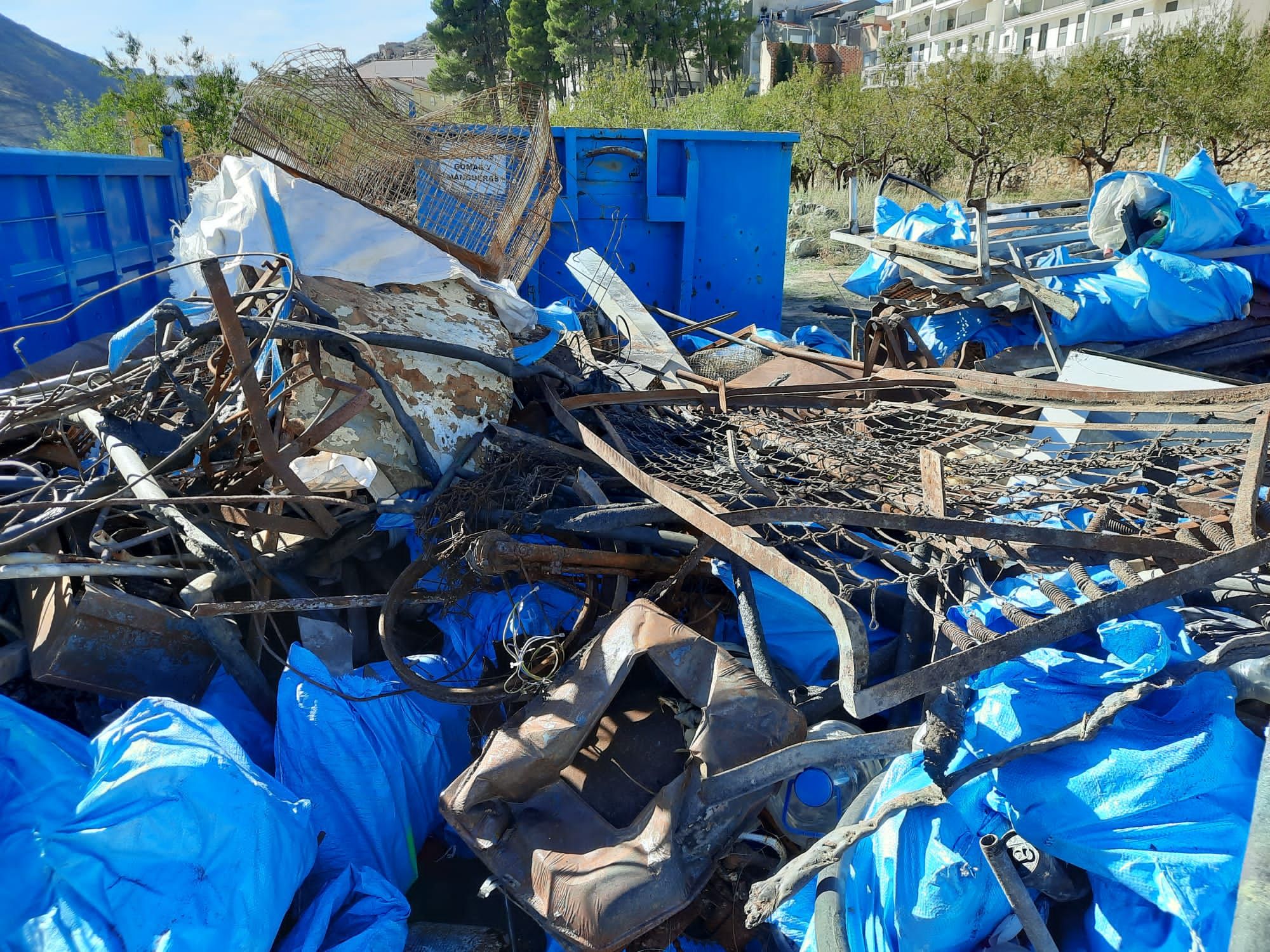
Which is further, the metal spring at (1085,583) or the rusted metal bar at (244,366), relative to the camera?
the rusted metal bar at (244,366)

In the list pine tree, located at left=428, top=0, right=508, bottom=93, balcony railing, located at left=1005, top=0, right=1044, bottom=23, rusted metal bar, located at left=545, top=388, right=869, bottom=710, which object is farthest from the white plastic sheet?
balcony railing, located at left=1005, top=0, right=1044, bottom=23

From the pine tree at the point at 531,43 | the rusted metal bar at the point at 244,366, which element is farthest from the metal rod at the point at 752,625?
the pine tree at the point at 531,43

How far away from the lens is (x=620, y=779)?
1806 mm

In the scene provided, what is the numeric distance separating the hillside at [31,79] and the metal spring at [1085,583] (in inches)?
1902

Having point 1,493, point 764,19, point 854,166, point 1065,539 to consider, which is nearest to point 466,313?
point 1,493

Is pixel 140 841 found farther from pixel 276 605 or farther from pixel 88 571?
pixel 88 571

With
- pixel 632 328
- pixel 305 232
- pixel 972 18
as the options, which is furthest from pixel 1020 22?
pixel 305 232

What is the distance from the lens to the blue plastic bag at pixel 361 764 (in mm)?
1949

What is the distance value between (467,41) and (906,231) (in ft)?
116

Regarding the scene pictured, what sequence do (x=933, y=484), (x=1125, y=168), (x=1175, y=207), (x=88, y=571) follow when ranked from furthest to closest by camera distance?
(x=1125, y=168) → (x=1175, y=207) → (x=88, y=571) → (x=933, y=484)

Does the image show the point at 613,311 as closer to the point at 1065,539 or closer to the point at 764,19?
the point at 1065,539

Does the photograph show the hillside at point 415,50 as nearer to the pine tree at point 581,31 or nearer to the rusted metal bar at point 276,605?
the pine tree at point 581,31

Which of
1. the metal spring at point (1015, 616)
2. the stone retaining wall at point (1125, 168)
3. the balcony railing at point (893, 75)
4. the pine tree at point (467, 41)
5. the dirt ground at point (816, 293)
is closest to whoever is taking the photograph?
the metal spring at point (1015, 616)

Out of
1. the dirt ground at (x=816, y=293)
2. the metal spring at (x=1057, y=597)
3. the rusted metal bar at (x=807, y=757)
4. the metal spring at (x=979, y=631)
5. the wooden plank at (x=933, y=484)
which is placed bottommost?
the dirt ground at (x=816, y=293)
